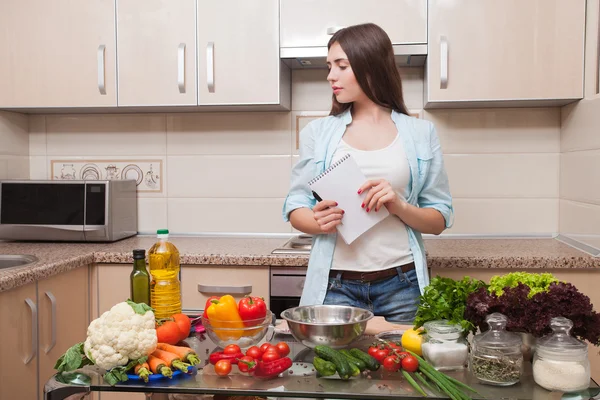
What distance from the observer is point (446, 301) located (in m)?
1.14

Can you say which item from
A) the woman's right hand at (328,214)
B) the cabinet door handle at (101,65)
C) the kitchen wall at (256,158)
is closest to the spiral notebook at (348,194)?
the woman's right hand at (328,214)

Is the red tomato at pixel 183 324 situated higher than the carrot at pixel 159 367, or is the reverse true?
the red tomato at pixel 183 324

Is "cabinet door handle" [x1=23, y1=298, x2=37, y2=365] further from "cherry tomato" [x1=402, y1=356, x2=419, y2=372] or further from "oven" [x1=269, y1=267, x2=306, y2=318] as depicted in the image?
"cherry tomato" [x1=402, y1=356, x2=419, y2=372]

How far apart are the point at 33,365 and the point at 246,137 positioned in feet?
4.55

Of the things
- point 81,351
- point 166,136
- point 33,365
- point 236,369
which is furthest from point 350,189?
point 166,136

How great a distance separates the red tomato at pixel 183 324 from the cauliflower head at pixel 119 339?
132 mm

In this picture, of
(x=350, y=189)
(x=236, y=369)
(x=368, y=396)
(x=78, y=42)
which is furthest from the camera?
(x=78, y=42)

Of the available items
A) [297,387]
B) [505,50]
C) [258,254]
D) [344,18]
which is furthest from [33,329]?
[505,50]

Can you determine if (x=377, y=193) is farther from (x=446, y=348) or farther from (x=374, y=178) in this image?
(x=446, y=348)

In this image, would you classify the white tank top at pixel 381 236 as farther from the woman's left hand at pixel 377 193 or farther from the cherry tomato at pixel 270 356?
the cherry tomato at pixel 270 356

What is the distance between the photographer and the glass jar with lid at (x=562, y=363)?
3.11 feet

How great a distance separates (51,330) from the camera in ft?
7.27

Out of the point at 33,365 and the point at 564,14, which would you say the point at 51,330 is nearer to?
the point at 33,365

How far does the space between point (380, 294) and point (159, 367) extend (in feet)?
2.67
